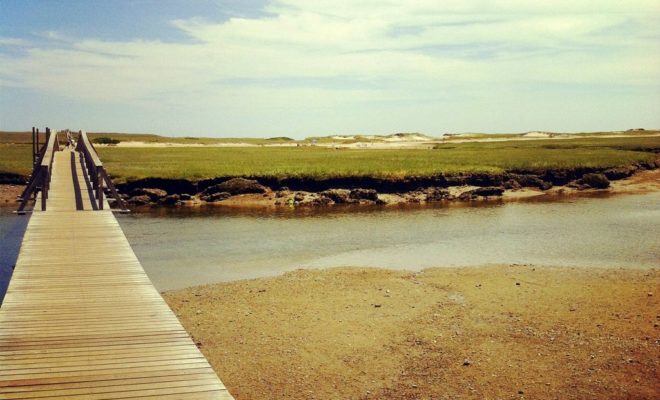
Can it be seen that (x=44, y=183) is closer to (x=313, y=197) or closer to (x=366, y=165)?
(x=313, y=197)

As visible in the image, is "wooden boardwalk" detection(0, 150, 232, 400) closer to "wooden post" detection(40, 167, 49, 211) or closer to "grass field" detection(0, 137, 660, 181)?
"wooden post" detection(40, 167, 49, 211)

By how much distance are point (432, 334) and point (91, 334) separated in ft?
32.0

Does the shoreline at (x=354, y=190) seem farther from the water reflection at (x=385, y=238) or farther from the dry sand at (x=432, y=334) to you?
the dry sand at (x=432, y=334)

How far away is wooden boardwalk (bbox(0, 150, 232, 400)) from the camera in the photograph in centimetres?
824

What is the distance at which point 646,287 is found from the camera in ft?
67.8

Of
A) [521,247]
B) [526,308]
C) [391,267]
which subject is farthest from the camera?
[521,247]

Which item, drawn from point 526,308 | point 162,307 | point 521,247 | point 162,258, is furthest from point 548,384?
point 162,258

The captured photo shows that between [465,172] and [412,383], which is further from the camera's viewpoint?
[465,172]

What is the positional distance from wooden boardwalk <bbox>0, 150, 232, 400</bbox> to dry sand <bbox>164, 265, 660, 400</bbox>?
10.9 ft

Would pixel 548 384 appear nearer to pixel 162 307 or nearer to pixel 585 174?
pixel 162 307

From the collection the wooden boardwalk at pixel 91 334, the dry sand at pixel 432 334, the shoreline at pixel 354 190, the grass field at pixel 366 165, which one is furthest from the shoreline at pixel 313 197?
the wooden boardwalk at pixel 91 334

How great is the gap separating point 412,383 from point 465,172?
136 ft

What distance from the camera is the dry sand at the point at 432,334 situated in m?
13.3

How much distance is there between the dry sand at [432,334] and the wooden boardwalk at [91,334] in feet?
10.9
